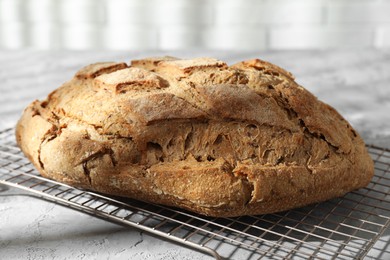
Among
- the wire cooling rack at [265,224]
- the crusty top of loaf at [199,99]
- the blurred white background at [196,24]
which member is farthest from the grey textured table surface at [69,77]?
the blurred white background at [196,24]

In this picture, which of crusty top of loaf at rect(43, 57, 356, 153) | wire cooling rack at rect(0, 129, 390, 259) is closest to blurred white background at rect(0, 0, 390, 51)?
crusty top of loaf at rect(43, 57, 356, 153)

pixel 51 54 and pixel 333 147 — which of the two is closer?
pixel 333 147

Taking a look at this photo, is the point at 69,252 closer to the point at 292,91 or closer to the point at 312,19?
the point at 292,91

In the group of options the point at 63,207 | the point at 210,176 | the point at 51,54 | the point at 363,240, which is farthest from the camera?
the point at 51,54

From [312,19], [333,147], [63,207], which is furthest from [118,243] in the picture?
[312,19]

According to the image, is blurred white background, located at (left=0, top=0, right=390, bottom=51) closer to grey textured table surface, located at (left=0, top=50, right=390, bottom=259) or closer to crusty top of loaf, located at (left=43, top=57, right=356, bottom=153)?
grey textured table surface, located at (left=0, top=50, right=390, bottom=259)
